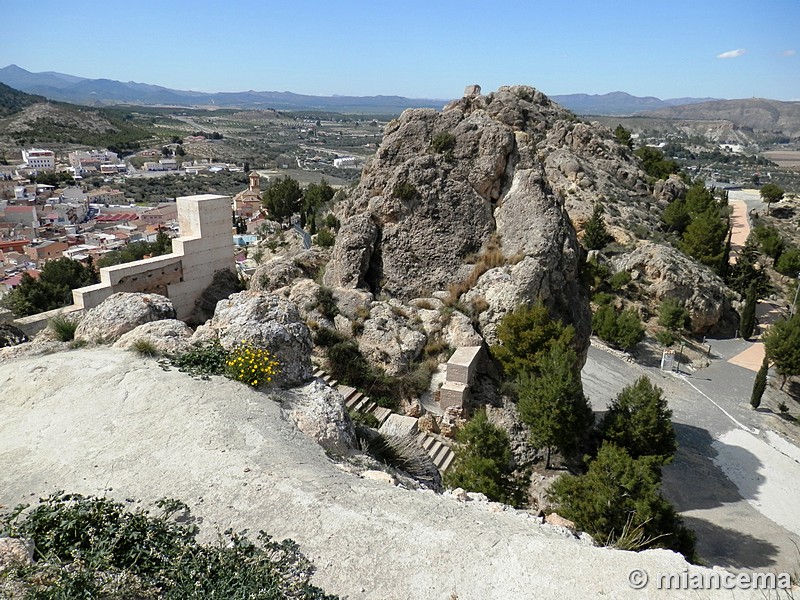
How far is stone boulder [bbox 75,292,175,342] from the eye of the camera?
1015cm

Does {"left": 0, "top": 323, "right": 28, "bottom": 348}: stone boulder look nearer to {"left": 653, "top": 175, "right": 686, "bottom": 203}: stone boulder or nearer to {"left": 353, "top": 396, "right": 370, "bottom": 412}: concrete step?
{"left": 353, "top": 396, "right": 370, "bottom": 412}: concrete step

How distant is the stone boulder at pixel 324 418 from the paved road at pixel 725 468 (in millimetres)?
10259

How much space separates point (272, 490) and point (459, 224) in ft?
41.0

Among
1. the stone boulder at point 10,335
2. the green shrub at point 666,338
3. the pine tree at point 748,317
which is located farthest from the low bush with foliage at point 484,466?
the pine tree at point 748,317

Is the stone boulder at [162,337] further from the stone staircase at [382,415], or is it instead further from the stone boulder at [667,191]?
the stone boulder at [667,191]

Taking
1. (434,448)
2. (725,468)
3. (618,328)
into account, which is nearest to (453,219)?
(434,448)

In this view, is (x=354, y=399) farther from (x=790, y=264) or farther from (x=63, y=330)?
(x=790, y=264)

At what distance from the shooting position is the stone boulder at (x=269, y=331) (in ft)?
30.0

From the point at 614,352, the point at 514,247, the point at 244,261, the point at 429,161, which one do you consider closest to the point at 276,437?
the point at 514,247

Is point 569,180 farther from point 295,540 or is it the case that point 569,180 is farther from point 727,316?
point 295,540

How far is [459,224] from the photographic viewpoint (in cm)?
1728

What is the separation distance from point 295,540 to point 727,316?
35.1 meters

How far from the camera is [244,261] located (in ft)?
106

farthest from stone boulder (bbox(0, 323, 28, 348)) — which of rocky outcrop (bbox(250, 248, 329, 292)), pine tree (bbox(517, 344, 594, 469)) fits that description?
pine tree (bbox(517, 344, 594, 469))
